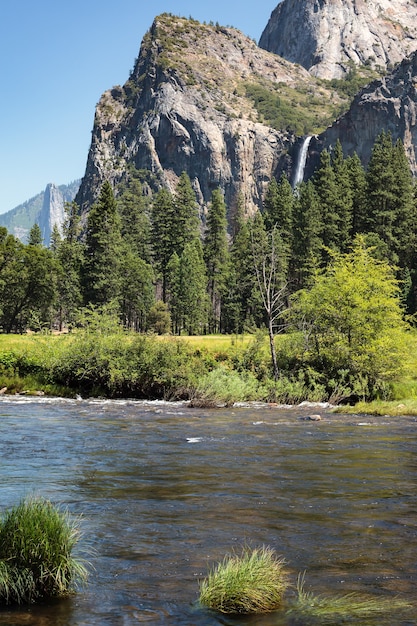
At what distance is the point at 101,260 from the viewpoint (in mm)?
75875

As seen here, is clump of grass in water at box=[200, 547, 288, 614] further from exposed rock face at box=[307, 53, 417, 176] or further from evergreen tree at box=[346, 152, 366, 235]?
exposed rock face at box=[307, 53, 417, 176]

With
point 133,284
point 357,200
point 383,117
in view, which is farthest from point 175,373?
point 383,117

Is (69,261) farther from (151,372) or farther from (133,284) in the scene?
(151,372)

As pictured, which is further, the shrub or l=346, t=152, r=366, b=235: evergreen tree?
l=346, t=152, r=366, b=235: evergreen tree

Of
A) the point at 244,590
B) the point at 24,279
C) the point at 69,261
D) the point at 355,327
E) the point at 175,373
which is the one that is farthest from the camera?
the point at 69,261

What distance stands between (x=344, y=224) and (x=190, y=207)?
25140mm

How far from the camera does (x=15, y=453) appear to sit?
56.2 feet

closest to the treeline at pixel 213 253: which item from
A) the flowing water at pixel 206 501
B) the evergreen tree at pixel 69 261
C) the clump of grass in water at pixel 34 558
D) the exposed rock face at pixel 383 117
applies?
the evergreen tree at pixel 69 261

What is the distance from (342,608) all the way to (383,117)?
190 meters

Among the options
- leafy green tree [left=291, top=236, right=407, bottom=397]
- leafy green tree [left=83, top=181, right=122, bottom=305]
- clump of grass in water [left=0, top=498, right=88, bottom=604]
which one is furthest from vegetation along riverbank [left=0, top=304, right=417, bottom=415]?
leafy green tree [left=83, top=181, right=122, bottom=305]

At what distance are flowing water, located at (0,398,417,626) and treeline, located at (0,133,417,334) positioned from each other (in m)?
48.6

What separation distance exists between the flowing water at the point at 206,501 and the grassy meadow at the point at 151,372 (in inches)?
291

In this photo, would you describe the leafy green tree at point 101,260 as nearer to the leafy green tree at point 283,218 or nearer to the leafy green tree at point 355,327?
the leafy green tree at point 283,218

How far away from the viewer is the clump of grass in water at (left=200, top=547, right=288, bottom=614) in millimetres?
7027
